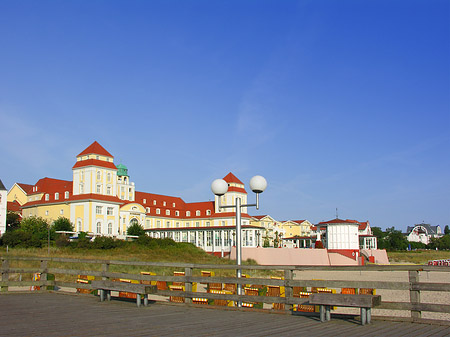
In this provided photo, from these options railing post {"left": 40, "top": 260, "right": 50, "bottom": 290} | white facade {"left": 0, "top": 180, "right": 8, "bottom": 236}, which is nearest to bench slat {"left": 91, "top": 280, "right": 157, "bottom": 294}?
railing post {"left": 40, "top": 260, "right": 50, "bottom": 290}

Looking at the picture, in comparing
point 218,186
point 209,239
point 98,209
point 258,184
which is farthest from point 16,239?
point 258,184

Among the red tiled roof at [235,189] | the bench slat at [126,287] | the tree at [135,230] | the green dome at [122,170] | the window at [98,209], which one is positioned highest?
the green dome at [122,170]

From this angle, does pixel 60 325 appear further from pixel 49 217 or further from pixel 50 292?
pixel 49 217

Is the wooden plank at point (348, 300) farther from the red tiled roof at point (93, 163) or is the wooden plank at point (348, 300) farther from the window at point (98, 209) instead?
the red tiled roof at point (93, 163)

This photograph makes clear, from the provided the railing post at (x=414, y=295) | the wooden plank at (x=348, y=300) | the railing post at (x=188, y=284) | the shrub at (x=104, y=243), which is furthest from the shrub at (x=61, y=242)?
the railing post at (x=414, y=295)

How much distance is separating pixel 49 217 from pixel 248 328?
260 ft

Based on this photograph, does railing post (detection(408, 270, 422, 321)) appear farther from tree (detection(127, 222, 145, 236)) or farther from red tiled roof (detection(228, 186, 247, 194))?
red tiled roof (detection(228, 186, 247, 194))

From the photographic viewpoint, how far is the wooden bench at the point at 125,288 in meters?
10.9

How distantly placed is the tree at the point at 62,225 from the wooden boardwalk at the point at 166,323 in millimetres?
63830

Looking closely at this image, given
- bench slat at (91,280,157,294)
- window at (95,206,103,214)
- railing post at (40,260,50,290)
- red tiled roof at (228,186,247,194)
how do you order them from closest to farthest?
1. bench slat at (91,280,157,294)
2. railing post at (40,260,50,290)
3. window at (95,206,103,214)
4. red tiled roof at (228,186,247,194)

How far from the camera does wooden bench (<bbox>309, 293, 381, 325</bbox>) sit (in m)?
8.45

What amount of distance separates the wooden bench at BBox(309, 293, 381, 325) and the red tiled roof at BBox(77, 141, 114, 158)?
244 ft

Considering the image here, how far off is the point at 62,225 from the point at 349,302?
2759 inches

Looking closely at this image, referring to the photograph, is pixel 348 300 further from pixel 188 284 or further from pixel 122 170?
pixel 122 170
